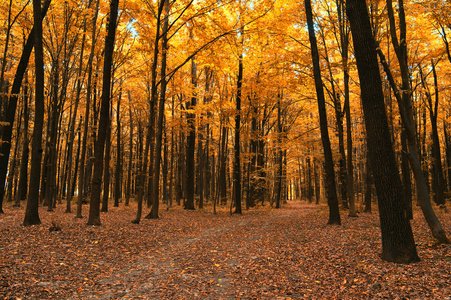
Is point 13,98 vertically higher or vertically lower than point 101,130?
higher

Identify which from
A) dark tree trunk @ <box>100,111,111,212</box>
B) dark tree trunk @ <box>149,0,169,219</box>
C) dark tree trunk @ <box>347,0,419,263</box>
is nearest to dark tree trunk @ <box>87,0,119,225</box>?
dark tree trunk @ <box>149,0,169,219</box>

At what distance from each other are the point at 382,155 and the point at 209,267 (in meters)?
4.47

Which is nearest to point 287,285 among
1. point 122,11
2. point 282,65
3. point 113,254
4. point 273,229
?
point 113,254

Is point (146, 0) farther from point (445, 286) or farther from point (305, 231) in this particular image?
point (445, 286)

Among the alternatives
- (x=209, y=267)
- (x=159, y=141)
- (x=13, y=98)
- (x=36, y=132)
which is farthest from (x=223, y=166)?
(x=209, y=267)

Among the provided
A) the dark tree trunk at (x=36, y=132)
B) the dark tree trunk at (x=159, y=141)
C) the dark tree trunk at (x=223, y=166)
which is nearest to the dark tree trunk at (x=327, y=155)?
the dark tree trunk at (x=159, y=141)

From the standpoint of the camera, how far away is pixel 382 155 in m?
5.44

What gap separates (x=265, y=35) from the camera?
43.7ft

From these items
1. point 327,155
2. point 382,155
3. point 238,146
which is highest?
point 238,146

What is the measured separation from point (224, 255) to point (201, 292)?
2.53 m

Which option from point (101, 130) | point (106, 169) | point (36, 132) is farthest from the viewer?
point (106, 169)

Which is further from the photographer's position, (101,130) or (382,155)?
(101,130)

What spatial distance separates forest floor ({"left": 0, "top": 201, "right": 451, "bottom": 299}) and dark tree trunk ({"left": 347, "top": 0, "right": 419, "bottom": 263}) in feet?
1.37

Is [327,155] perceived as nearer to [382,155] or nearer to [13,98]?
[382,155]
